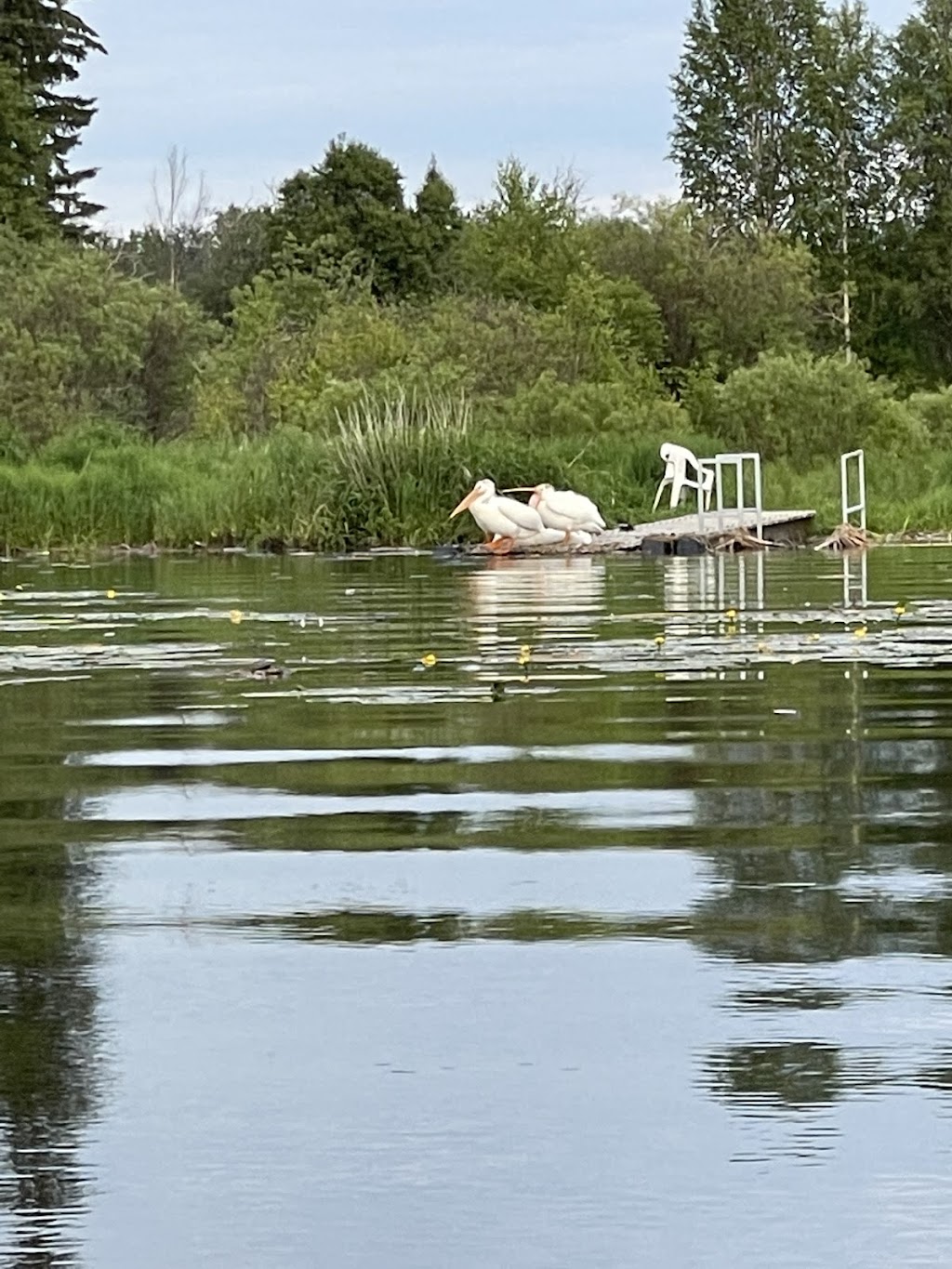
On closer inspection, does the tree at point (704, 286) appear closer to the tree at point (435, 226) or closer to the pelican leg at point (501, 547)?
the tree at point (435, 226)

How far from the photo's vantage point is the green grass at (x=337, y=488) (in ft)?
109

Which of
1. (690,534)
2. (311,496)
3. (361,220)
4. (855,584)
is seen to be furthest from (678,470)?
(361,220)

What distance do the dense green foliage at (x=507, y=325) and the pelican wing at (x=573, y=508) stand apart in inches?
164

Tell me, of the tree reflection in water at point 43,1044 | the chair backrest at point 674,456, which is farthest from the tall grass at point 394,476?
the tree reflection in water at point 43,1044

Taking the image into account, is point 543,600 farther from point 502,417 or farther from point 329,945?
point 502,417

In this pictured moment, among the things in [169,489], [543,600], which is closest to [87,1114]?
[543,600]

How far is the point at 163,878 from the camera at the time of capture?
580 centimetres

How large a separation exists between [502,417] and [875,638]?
29.1m

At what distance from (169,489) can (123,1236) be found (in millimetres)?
31445

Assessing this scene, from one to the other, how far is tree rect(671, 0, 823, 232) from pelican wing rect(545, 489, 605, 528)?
166 ft

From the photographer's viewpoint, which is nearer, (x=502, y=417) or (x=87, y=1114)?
(x=87, y=1114)

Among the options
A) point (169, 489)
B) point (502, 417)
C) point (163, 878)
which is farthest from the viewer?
point (502, 417)

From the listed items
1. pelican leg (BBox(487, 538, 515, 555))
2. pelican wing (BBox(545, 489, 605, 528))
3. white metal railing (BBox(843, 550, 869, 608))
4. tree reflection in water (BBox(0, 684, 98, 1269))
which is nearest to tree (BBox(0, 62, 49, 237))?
pelican wing (BBox(545, 489, 605, 528))

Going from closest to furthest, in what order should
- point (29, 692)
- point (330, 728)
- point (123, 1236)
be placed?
1. point (123, 1236)
2. point (330, 728)
3. point (29, 692)
